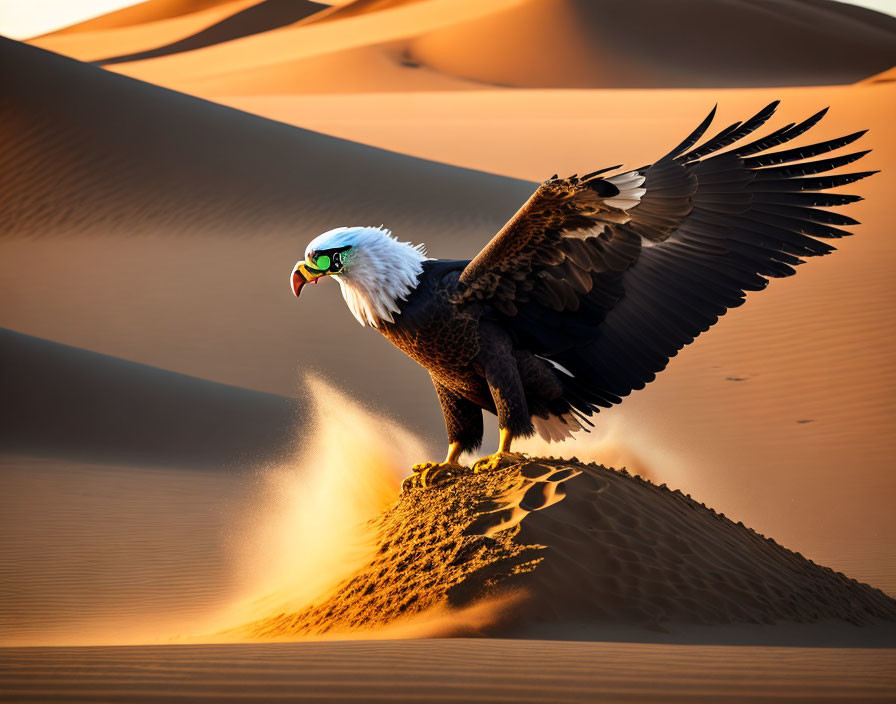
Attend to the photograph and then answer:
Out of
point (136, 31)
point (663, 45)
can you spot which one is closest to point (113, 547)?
point (663, 45)

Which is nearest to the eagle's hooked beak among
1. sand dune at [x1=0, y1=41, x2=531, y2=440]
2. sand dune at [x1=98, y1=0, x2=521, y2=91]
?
sand dune at [x1=0, y1=41, x2=531, y2=440]

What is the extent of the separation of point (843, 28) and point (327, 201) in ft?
153

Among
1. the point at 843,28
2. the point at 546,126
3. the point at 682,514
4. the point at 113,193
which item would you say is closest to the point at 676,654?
the point at 682,514

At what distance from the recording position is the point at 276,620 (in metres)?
5.67

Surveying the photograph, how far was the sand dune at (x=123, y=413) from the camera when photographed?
10570 millimetres

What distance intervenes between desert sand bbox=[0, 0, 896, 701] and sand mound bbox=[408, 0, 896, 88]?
1635 centimetres

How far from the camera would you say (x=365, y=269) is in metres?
5.38

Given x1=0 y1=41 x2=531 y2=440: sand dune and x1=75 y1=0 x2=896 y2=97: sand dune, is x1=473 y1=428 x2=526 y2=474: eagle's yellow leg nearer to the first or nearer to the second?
x1=0 y1=41 x2=531 y2=440: sand dune

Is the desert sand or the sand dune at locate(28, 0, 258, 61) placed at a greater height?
the sand dune at locate(28, 0, 258, 61)

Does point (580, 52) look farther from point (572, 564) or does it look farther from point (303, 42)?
point (572, 564)

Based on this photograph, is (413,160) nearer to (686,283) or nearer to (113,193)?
(113,193)

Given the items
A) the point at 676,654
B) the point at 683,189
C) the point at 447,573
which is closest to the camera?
the point at 676,654

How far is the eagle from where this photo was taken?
525 cm

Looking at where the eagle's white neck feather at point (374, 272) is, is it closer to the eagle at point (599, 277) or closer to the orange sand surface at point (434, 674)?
the eagle at point (599, 277)
